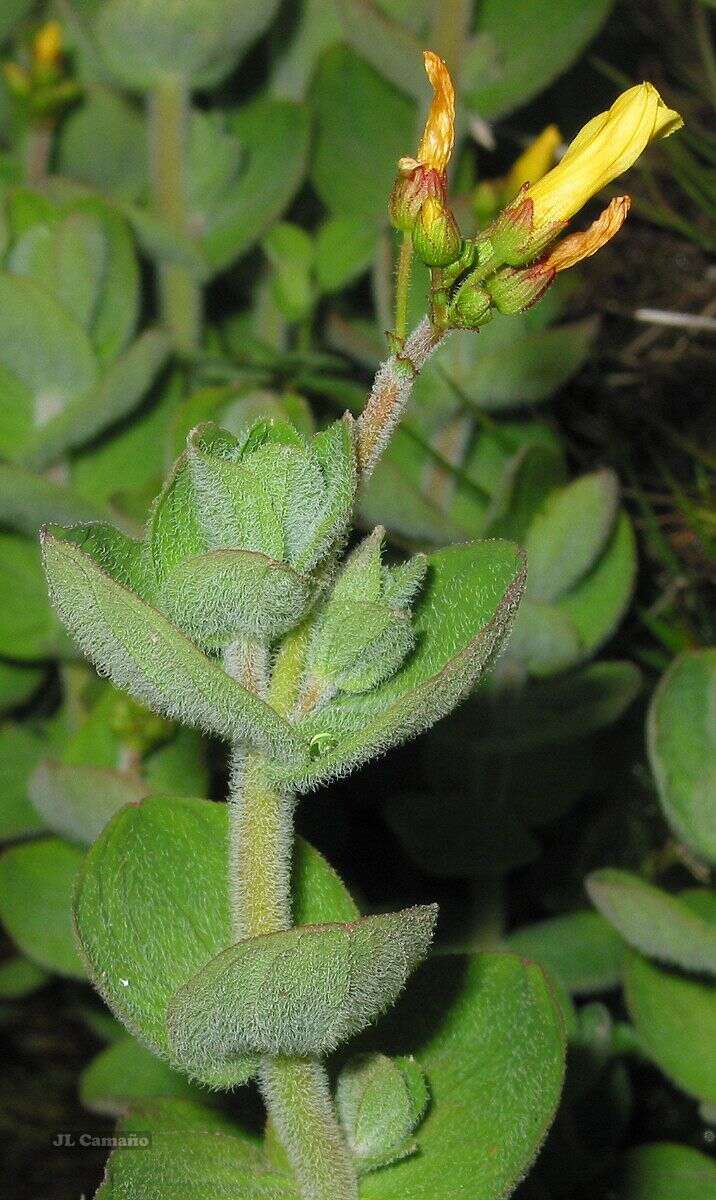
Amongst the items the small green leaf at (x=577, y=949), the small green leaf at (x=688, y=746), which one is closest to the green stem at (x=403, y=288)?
the small green leaf at (x=688, y=746)

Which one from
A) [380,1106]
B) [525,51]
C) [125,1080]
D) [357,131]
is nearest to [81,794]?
[125,1080]

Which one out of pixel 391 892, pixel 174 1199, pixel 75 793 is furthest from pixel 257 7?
pixel 174 1199

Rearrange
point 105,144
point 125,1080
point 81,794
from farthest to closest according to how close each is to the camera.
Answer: point 105,144
point 125,1080
point 81,794

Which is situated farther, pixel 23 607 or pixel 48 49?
pixel 48 49

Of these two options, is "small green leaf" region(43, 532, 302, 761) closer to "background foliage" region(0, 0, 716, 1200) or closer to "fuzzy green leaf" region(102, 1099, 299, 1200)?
"background foliage" region(0, 0, 716, 1200)

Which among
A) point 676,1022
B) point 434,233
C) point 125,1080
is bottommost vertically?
point 125,1080

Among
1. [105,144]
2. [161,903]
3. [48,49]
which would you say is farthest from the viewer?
[105,144]

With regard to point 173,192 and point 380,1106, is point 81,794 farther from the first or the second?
point 173,192
